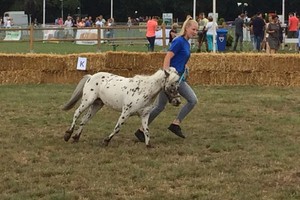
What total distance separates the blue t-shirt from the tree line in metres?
82.2

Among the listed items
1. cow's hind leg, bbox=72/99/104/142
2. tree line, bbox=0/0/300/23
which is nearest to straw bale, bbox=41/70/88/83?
cow's hind leg, bbox=72/99/104/142

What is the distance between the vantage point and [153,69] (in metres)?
19.5

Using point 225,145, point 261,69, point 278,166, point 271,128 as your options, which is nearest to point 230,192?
point 278,166

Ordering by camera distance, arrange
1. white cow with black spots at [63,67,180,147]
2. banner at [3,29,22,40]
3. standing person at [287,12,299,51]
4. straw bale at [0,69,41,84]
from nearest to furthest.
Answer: white cow with black spots at [63,67,180,147] < straw bale at [0,69,41,84] < standing person at [287,12,299,51] < banner at [3,29,22,40]

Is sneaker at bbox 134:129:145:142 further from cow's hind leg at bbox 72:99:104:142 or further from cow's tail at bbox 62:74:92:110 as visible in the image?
cow's tail at bbox 62:74:92:110

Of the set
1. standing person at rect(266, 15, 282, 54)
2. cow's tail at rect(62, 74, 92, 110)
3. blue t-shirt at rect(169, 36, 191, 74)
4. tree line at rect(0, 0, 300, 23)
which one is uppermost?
tree line at rect(0, 0, 300, 23)

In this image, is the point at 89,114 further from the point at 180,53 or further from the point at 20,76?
the point at 20,76

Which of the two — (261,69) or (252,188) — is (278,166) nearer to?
(252,188)

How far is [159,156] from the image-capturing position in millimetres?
8922

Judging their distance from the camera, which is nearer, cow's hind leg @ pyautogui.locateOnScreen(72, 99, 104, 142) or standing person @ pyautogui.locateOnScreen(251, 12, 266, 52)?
cow's hind leg @ pyautogui.locateOnScreen(72, 99, 104, 142)

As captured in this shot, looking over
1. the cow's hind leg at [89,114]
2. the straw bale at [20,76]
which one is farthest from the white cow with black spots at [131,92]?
the straw bale at [20,76]

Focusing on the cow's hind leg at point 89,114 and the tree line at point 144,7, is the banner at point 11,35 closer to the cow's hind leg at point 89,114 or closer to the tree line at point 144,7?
the cow's hind leg at point 89,114

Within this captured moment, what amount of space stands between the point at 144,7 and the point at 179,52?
84.8m

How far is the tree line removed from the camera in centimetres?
9162
